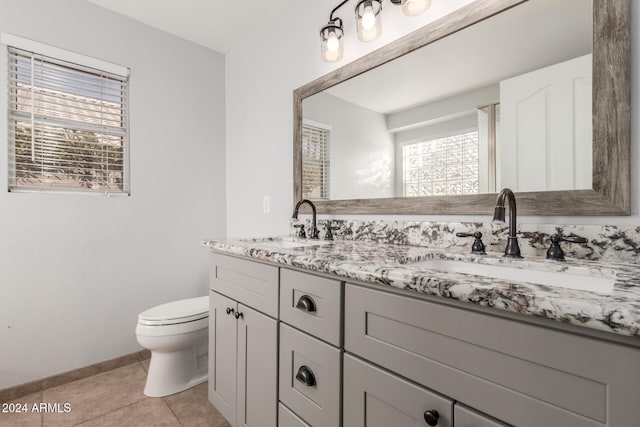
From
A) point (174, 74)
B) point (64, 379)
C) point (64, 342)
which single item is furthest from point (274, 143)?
point (64, 379)

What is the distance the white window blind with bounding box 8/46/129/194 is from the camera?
186 cm

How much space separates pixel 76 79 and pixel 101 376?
6.44 ft

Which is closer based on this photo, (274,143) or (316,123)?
(316,123)

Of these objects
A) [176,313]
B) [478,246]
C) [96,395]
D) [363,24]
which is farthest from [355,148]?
[96,395]

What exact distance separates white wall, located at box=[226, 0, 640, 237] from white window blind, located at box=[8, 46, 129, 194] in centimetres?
80

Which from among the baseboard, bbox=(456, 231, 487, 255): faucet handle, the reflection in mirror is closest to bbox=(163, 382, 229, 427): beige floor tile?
the baseboard

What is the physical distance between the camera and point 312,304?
38.9 inches

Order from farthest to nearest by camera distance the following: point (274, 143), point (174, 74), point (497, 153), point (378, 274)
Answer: point (174, 74) → point (274, 143) → point (497, 153) → point (378, 274)

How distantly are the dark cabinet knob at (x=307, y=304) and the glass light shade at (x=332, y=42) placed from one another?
4.18 feet

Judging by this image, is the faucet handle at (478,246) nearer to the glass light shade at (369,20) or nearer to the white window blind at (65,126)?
the glass light shade at (369,20)

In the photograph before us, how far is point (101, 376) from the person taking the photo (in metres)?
2.05

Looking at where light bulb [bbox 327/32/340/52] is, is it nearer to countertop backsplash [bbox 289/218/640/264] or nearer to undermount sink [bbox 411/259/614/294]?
countertop backsplash [bbox 289/218/640/264]

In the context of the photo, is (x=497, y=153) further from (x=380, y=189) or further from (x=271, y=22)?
(x=271, y=22)

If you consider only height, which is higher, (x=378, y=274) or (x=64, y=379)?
(x=378, y=274)
